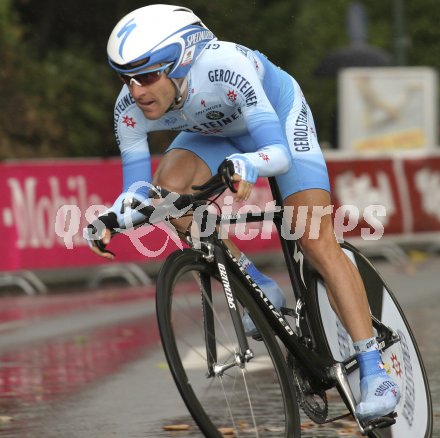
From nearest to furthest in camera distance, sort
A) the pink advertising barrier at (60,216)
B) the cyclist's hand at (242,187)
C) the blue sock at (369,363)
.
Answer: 1. the cyclist's hand at (242,187)
2. the blue sock at (369,363)
3. the pink advertising barrier at (60,216)

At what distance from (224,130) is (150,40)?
27.0 inches

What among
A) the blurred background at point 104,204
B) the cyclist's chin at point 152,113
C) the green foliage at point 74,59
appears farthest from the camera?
the green foliage at point 74,59

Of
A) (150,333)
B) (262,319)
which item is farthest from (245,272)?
(150,333)

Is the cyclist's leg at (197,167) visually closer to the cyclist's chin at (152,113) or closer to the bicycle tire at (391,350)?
the bicycle tire at (391,350)

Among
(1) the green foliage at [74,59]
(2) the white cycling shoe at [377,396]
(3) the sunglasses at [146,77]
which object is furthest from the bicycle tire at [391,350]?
(1) the green foliage at [74,59]

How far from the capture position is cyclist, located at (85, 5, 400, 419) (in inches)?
209

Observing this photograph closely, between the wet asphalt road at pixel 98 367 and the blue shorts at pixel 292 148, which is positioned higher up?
the blue shorts at pixel 292 148

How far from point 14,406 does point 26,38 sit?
23.0 meters

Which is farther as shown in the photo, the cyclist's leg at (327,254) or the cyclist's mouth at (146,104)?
the cyclist's leg at (327,254)

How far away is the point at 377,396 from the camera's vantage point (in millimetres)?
5785

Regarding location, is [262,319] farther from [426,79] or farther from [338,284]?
[426,79]

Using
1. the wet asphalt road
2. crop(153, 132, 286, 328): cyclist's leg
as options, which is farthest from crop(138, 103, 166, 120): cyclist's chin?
the wet asphalt road

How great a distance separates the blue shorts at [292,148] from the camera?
5855mm

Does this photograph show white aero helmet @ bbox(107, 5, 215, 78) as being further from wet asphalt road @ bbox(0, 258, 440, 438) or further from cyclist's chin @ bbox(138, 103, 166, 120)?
wet asphalt road @ bbox(0, 258, 440, 438)
